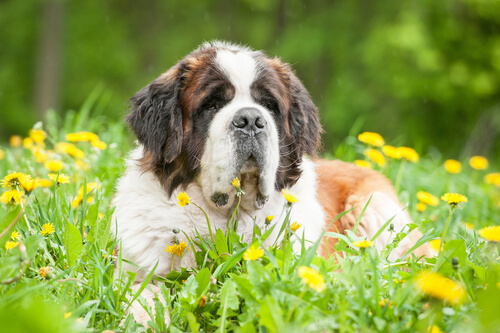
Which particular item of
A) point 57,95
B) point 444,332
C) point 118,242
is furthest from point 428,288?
point 57,95

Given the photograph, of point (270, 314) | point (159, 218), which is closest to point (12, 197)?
point (159, 218)

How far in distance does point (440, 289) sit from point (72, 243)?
1.72m

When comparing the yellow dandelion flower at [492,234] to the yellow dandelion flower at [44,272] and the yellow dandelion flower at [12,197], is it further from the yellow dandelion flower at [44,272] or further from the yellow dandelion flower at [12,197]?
the yellow dandelion flower at [12,197]

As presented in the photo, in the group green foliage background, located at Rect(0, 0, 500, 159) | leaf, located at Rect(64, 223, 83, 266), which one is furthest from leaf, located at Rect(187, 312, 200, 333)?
green foliage background, located at Rect(0, 0, 500, 159)

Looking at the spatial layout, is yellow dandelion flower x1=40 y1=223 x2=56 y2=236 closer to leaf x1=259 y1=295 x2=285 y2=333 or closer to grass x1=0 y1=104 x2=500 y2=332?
grass x1=0 y1=104 x2=500 y2=332

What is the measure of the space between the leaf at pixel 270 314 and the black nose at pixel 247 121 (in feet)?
3.44

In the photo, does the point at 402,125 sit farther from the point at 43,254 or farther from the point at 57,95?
the point at 43,254

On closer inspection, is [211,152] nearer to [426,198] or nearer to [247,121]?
[247,121]

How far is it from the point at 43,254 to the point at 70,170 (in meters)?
1.70

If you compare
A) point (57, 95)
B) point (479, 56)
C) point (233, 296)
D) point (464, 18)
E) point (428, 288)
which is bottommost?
point (57, 95)

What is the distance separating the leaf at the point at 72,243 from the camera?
105 inches

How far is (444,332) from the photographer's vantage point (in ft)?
6.61

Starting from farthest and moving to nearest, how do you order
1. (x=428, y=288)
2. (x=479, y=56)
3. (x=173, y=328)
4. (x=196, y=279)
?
(x=479, y=56) < (x=196, y=279) < (x=173, y=328) < (x=428, y=288)

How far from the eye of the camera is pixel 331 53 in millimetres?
14250
